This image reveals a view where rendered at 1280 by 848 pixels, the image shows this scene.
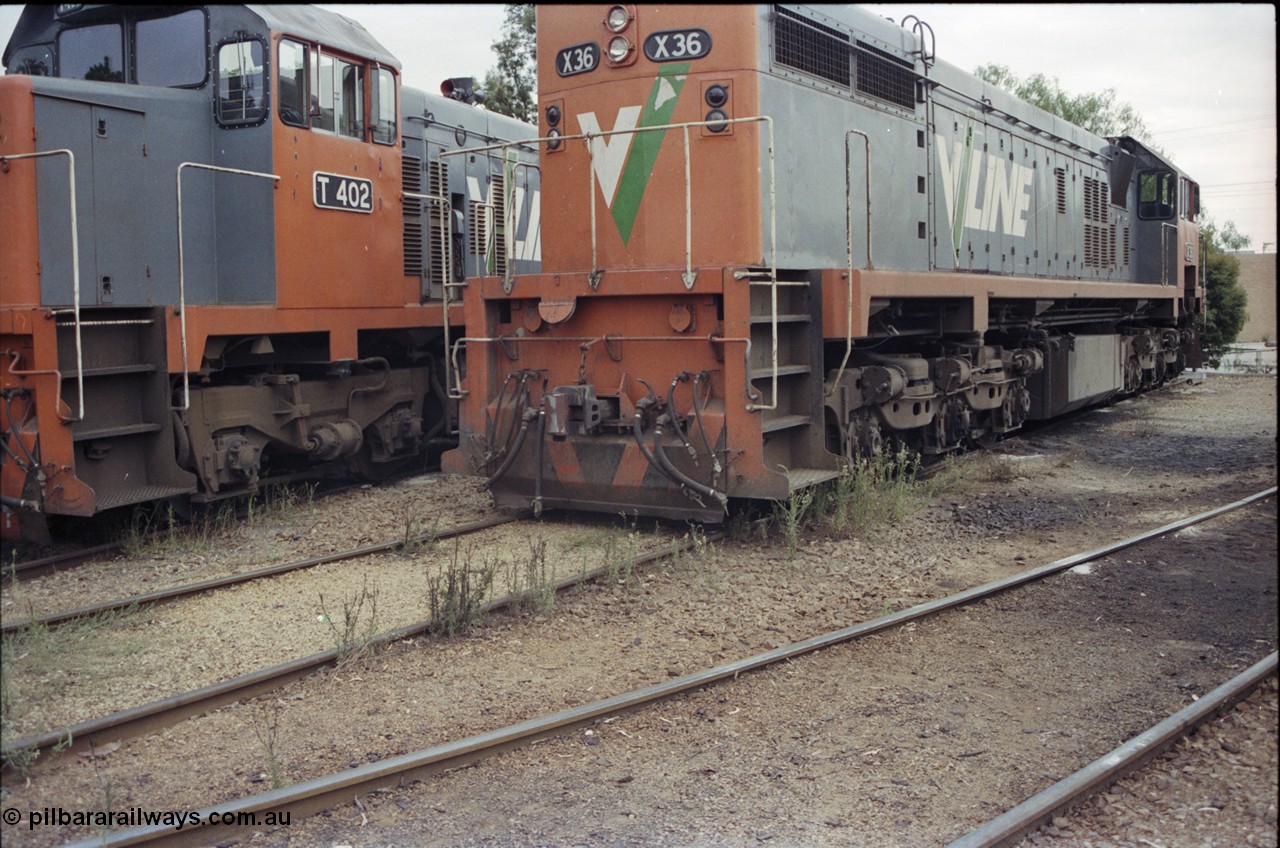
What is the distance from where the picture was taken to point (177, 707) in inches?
167

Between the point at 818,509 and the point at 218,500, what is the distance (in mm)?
4170

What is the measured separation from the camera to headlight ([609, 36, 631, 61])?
7207mm

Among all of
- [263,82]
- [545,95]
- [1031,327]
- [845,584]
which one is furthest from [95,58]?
[1031,327]

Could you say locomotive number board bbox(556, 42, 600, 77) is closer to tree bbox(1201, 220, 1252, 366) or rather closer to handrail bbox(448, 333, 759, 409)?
handrail bbox(448, 333, 759, 409)

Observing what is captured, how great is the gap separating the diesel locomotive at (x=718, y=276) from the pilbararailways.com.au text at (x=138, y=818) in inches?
149

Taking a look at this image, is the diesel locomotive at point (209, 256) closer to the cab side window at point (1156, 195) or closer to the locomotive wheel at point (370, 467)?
the locomotive wheel at point (370, 467)

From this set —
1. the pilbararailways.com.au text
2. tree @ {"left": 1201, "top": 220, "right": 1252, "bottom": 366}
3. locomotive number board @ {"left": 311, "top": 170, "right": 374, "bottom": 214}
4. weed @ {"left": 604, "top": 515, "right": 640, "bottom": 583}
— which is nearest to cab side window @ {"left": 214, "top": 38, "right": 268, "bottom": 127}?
locomotive number board @ {"left": 311, "top": 170, "right": 374, "bottom": 214}

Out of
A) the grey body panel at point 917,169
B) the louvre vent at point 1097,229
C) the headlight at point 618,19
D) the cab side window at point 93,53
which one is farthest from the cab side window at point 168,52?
the louvre vent at point 1097,229

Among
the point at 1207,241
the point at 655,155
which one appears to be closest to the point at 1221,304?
the point at 1207,241

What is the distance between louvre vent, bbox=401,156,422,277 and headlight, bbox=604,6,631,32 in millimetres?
2911

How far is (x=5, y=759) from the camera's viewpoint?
12.1 ft

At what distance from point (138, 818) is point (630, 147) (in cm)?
523

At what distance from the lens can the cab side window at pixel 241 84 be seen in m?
7.74

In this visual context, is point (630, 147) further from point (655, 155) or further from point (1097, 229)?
point (1097, 229)
